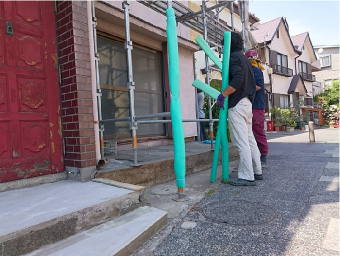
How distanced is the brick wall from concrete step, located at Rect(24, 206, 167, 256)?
989mm

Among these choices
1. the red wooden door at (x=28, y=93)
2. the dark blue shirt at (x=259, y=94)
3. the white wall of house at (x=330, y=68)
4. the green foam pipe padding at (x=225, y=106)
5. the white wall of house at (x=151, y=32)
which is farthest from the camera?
the white wall of house at (x=330, y=68)

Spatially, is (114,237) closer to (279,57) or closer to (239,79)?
(239,79)

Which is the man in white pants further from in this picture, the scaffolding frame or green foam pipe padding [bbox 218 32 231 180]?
the scaffolding frame

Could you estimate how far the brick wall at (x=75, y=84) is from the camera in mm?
2631

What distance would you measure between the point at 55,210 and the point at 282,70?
22008mm

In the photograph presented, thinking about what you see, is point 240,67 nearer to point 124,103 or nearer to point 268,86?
point 124,103

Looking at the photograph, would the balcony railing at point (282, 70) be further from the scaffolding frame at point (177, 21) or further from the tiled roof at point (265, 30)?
the scaffolding frame at point (177, 21)

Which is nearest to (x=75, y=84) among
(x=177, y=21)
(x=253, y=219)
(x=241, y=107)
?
(x=241, y=107)

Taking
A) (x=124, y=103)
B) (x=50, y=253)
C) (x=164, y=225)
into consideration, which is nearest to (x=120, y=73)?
(x=124, y=103)

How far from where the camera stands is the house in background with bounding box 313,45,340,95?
31.2 meters

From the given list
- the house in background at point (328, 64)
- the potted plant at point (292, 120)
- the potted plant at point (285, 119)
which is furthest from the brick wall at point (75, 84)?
the house in background at point (328, 64)

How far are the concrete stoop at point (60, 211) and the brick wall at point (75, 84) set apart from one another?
1.30 ft

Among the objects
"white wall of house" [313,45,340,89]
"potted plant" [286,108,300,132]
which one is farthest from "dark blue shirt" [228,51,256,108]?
"white wall of house" [313,45,340,89]

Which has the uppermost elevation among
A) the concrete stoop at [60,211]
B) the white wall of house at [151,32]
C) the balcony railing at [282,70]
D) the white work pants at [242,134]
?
the balcony railing at [282,70]
